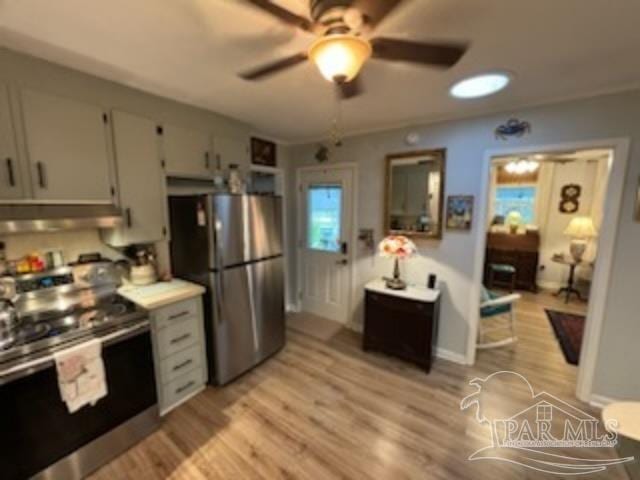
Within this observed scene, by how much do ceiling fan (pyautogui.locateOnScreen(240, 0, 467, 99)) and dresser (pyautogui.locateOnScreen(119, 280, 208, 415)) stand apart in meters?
1.78

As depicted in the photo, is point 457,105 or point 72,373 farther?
point 457,105

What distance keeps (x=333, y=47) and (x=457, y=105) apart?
1729 millimetres

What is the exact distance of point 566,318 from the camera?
3.66m

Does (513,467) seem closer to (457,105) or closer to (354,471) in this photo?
(354,471)

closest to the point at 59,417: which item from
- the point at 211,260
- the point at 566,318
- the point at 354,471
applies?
the point at 211,260

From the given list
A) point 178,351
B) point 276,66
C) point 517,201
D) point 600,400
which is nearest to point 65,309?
point 178,351

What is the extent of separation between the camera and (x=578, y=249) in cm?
424

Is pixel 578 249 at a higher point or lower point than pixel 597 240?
lower

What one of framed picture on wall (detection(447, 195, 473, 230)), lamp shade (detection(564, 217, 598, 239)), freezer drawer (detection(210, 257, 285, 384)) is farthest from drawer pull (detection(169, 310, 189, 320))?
lamp shade (detection(564, 217, 598, 239))

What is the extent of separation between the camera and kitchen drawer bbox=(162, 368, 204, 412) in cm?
207

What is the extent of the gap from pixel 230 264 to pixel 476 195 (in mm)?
2242

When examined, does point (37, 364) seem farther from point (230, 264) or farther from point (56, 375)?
point (230, 264)

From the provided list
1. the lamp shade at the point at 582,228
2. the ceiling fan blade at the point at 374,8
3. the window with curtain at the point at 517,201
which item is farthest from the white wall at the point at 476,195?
the window with curtain at the point at 517,201

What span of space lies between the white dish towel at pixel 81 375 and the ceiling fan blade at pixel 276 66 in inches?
65.8
